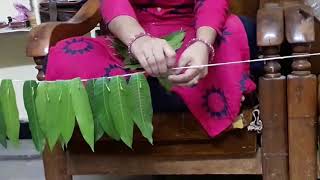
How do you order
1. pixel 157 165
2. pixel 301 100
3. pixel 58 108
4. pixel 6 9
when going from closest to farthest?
pixel 58 108 → pixel 301 100 → pixel 157 165 → pixel 6 9

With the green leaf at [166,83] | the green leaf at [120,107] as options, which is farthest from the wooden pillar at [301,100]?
the green leaf at [120,107]

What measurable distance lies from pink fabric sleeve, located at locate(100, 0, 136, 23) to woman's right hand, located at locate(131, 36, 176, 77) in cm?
17

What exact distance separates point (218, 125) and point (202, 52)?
179 mm

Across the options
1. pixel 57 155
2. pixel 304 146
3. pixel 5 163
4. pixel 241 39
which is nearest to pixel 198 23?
pixel 241 39

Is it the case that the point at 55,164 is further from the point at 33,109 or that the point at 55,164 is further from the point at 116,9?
the point at 116,9

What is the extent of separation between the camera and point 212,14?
106cm

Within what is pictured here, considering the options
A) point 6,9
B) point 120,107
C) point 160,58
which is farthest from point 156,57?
point 6,9


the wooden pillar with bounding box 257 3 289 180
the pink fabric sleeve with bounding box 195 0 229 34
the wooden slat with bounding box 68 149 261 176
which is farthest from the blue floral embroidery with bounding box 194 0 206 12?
the wooden slat with bounding box 68 149 261 176

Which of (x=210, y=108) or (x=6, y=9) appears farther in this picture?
(x=6, y=9)

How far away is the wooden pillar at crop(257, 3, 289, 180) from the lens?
99 centimetres

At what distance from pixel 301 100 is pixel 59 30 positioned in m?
0.59

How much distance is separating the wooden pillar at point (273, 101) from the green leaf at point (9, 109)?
49 cm

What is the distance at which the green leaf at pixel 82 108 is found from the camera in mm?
Answer: 889

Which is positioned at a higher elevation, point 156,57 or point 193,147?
point 156,57
